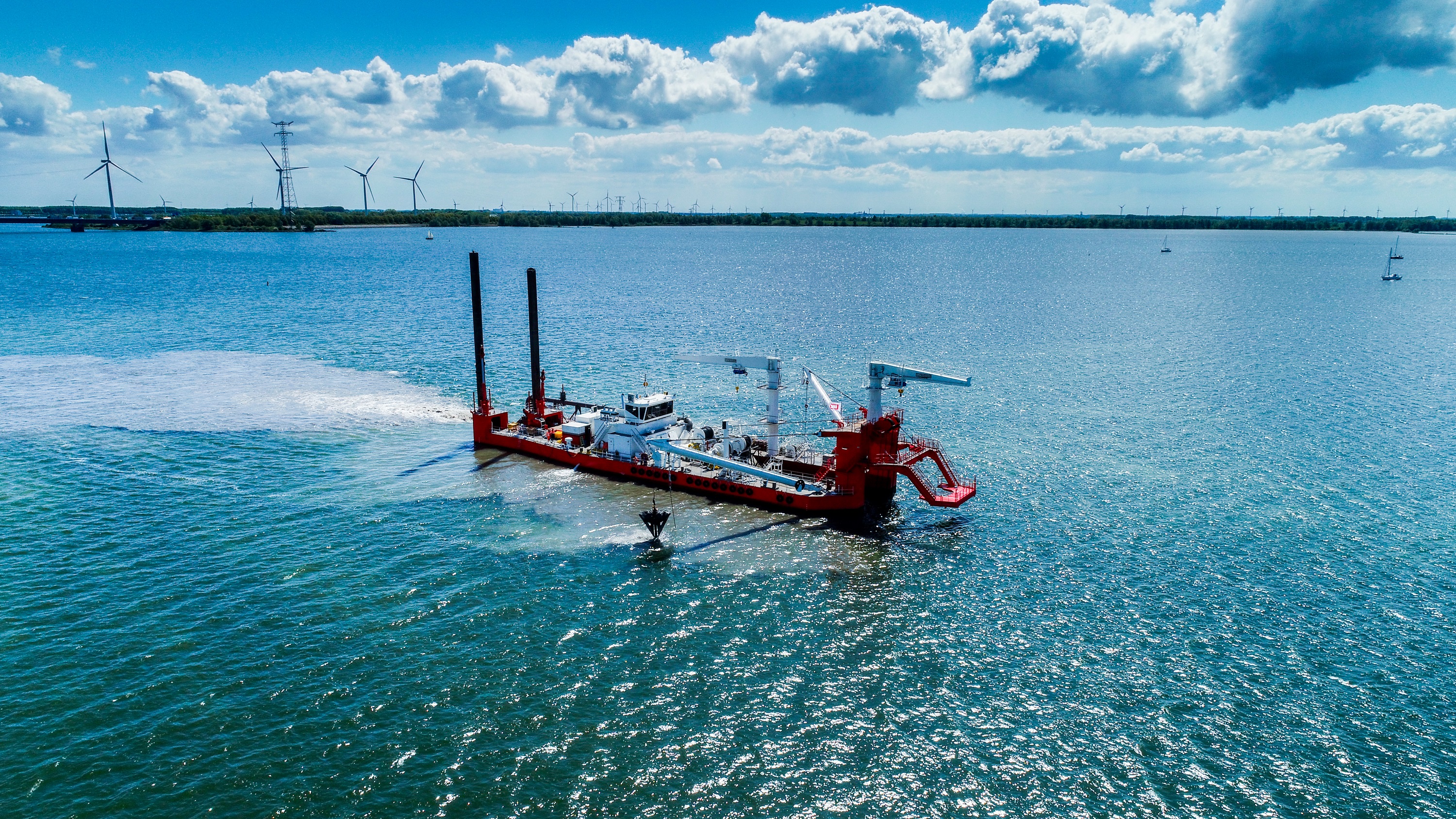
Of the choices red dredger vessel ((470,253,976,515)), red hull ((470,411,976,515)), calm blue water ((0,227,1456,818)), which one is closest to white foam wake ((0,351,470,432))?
calm blue water ((0,227,1456,818))

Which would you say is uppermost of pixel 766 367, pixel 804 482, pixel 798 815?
pixel 766 367

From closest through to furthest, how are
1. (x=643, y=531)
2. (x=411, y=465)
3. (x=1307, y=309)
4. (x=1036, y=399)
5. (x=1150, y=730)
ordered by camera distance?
(x=1150, y=730)
(x=643, y=531)
(x=411, y=465)
(x=1036, y=399)
(x=1307, y=309)


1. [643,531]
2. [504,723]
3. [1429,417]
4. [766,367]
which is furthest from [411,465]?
[1429,417]

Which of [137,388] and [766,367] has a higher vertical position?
[766,367]

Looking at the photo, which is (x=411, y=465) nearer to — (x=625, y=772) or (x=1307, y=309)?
(x=625, y=772)

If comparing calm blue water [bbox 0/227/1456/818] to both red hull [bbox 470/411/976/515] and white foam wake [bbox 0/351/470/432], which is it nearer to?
white foam wake [bbox 0/351/470/432]

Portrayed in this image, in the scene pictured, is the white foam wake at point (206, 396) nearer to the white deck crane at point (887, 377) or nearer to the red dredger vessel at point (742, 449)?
the red dredger vessel at point (742, 449)

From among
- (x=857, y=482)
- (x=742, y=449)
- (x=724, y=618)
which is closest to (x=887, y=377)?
(x=857, y=482)

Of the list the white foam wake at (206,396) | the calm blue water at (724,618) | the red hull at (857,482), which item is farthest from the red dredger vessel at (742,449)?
the white foam wake at (206,396)
